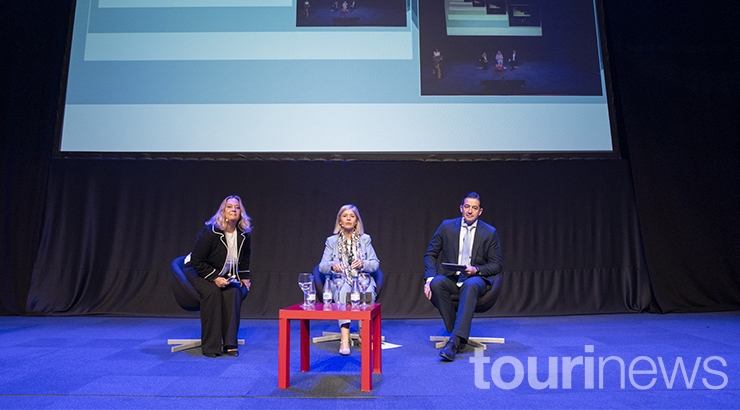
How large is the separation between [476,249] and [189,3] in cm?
372

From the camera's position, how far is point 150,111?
511 centimetres

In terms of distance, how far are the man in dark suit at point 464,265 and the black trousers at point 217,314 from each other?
1299 mm

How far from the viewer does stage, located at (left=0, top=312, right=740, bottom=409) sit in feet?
7.62

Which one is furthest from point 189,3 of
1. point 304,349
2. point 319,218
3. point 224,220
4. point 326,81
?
point 304,349

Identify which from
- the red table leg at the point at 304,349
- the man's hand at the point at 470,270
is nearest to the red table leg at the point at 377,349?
the red table leg at the point at 304,349

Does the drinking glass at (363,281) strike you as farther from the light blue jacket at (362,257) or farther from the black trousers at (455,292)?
the black trousers at (455,292)

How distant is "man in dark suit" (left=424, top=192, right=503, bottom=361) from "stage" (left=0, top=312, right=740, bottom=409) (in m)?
0.29

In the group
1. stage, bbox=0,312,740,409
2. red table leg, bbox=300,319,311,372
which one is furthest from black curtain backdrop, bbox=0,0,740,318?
red table leg, bbox=300,319,311,372

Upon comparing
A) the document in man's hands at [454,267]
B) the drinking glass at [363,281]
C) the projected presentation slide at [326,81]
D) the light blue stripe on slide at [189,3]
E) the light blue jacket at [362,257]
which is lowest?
the drinking glass at [363,281]

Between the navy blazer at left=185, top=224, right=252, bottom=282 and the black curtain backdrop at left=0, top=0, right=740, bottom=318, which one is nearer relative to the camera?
the navy blazer at left=185, top=224, right=252, bottom=282

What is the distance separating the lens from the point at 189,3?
17.1 ft

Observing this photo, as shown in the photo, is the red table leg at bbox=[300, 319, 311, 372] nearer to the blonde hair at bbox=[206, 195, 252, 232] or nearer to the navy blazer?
the navy blazer

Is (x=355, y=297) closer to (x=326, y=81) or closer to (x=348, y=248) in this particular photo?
(x=348, y=248)

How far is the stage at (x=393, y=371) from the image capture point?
2322 mm
